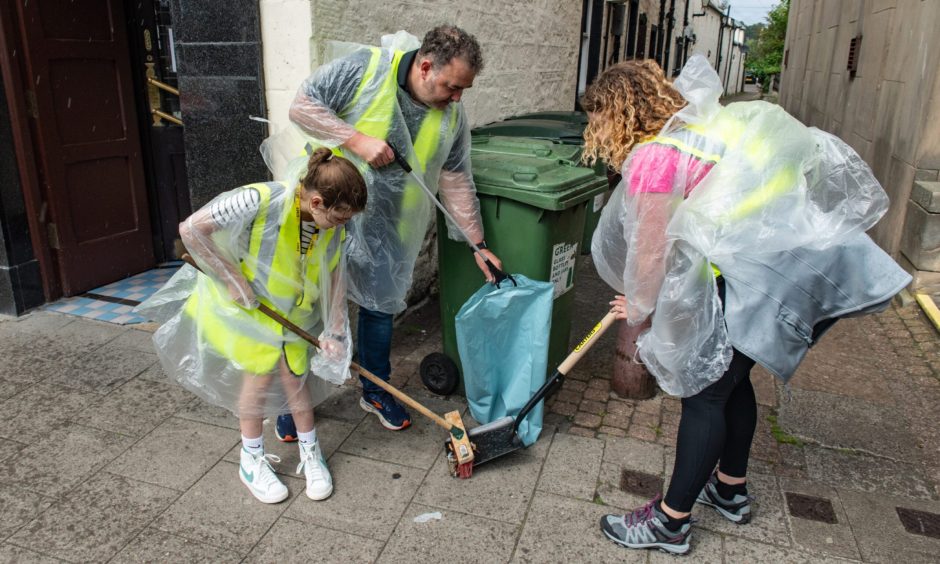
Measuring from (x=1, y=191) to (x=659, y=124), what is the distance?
3.66 metres

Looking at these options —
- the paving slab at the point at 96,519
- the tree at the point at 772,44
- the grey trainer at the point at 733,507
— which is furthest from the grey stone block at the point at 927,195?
the tree at the point at 772,44

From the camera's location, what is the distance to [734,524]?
2.64m

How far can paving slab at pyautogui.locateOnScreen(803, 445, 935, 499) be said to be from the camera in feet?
9.38

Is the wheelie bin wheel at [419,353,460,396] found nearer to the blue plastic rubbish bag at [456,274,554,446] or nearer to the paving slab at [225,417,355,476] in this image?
the blue plastic rubbish bag at [456,274,554,446]

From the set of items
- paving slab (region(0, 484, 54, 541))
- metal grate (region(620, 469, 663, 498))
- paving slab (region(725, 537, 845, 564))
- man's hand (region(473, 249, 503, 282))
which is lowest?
paving slab (region(725, 537, 845, 564))

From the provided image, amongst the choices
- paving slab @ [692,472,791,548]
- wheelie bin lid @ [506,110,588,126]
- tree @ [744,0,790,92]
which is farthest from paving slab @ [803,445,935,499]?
tree @ [744,0,790,92]

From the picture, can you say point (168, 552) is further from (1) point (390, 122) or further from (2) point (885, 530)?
(2) point (885, 530)

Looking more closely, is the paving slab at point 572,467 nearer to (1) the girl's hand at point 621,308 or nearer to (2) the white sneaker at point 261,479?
(1) the girl's hand at point 621,308

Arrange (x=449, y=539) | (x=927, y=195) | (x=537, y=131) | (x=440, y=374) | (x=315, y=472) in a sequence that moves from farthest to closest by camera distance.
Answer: (x=927, y=195) → (x=537, y=131) → (x=440, y=374) → (x=315, y=472) → (x=449, y=539)

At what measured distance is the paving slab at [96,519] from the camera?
94.4 inches

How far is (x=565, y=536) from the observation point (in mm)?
2543

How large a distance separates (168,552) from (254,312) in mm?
861

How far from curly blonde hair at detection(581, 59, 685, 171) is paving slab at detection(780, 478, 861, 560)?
4.98 ft

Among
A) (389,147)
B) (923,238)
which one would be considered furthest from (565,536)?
(923,238)
